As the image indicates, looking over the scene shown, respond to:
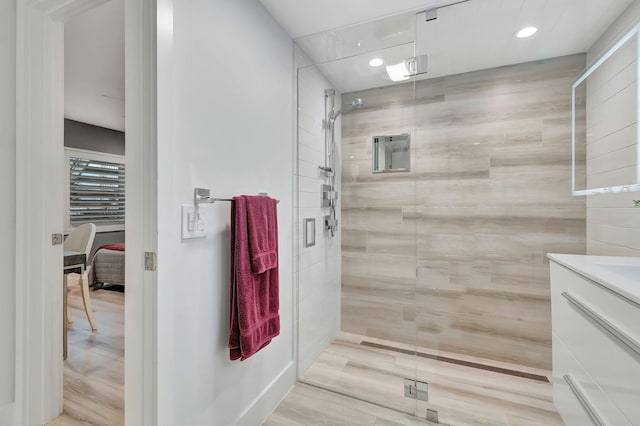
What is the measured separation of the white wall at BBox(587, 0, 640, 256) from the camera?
57.0 inches

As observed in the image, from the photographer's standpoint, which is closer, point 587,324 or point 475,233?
point 587,324

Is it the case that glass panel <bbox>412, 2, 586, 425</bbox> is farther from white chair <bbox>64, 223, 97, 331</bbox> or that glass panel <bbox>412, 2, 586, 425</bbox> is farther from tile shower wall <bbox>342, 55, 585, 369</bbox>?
white chair <bbox>64, 223, 97, 331</bbox>

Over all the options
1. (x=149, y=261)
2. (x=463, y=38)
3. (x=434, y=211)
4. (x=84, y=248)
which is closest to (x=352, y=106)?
(x=463, y=38)

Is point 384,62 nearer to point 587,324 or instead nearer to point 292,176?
point 292,176

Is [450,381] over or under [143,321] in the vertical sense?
under

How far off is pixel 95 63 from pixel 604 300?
4085 mm

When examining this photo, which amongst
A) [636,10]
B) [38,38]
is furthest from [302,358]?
[636,10]

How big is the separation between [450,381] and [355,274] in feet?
3.11

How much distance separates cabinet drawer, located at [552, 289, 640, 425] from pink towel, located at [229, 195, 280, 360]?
1357 mm

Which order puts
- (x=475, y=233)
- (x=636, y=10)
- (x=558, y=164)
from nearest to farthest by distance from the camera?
(x=636, y=10), (x=558, y=164), (x=475, y=233)

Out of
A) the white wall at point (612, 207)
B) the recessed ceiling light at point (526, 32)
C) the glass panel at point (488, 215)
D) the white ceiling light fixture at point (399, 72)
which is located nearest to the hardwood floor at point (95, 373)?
the glass panel at point (488, 215)

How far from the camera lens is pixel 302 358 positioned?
208 centimetres

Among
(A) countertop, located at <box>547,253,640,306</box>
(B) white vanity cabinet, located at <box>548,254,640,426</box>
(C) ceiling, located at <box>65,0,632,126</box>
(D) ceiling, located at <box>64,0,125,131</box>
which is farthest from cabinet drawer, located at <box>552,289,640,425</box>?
(D) ceiling, located at <box>64,0,125,131</box>

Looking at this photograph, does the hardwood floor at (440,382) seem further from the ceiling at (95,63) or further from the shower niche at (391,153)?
the ceiling at (95,63)
